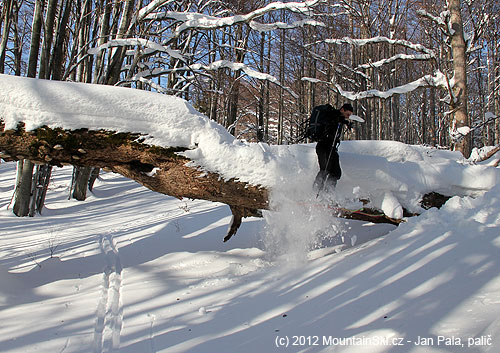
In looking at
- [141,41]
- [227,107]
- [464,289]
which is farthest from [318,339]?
[227,107]

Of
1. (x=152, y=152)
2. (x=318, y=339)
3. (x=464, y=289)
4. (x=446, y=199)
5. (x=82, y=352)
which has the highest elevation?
(x=152, y=152)

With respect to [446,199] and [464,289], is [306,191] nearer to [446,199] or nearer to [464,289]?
[446,199]

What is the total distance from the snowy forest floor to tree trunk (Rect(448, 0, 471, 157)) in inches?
151

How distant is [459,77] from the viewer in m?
7.79

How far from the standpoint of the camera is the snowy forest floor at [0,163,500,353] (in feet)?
8.04

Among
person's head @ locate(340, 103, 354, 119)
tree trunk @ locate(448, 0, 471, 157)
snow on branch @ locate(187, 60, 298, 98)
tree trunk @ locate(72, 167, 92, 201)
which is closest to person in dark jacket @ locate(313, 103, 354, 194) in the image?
person's head @ locate(340, 103, 354, 119)

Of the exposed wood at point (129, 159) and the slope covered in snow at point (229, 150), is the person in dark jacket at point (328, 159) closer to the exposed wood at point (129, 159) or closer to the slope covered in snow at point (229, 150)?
the slope covered in snow at point (229, 150)

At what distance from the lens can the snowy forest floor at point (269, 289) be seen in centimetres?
245

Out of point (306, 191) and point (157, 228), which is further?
point (157, 228)

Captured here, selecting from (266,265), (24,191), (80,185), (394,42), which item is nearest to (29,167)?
(24,191)

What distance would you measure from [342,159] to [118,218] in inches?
259

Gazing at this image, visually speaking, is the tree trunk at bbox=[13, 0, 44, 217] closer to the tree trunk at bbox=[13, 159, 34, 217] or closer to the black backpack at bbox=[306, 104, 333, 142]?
the tree trunk at bbox=[13, 159, 34, 217]

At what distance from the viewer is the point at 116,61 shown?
8.92 metres

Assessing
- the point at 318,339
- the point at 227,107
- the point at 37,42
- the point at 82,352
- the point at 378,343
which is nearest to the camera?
the point at 378,343
